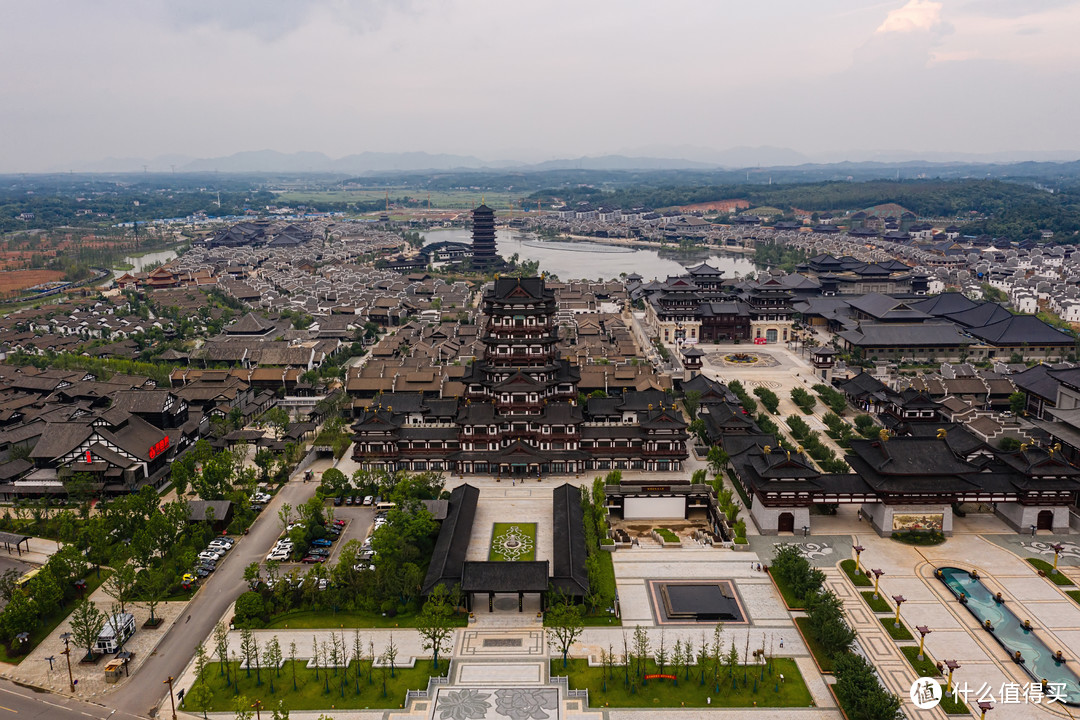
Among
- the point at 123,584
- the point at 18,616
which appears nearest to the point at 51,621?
the point at 18,616

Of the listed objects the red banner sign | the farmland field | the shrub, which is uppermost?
the farmland field

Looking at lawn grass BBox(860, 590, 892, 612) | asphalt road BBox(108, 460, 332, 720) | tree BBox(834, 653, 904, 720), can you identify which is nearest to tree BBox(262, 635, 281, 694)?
asphalt road BBox(108, 460, 332, 720)

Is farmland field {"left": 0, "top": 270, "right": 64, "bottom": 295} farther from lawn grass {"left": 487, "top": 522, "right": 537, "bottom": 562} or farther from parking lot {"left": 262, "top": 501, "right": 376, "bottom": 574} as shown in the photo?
lawn grass {"left": 487, "top": 522, "right": 537, "bottom": 562}

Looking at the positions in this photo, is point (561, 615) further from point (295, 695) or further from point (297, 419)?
point (297, 419)

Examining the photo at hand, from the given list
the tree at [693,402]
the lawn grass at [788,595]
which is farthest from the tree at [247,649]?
the tree at [693,402]

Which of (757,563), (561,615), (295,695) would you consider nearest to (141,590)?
(295,695)

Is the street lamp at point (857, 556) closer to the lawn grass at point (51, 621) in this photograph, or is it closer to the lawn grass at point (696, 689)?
the lawn grass at point (696, 689)

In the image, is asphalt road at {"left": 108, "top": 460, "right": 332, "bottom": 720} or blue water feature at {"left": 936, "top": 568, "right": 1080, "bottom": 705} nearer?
asphalt road at {"left": 108, "top": 460, "right": 332, "bottom": 720}
